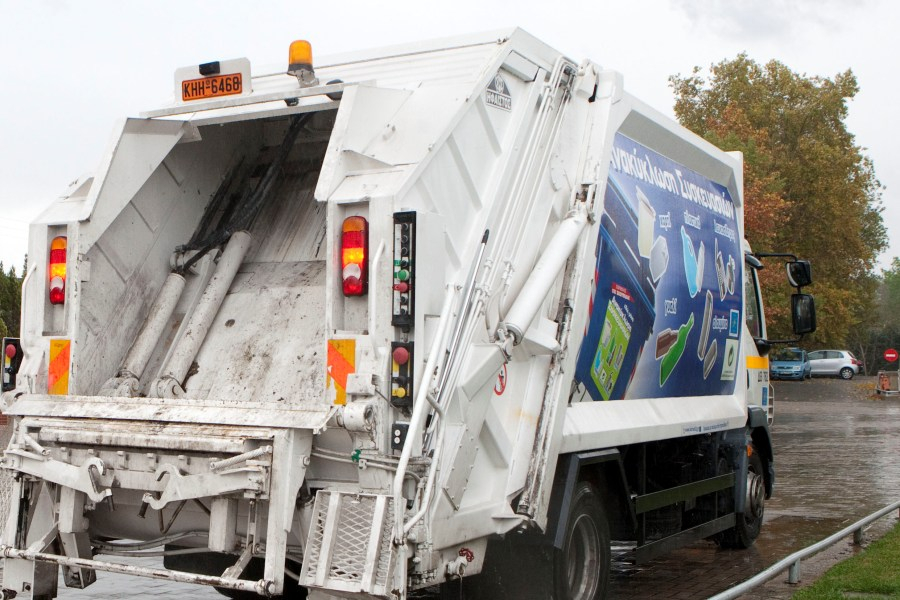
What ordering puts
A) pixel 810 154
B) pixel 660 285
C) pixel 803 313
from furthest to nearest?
pixel 810 154, pixel 803 313, pixel 660 285

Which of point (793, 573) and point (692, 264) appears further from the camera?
point (692, 264)

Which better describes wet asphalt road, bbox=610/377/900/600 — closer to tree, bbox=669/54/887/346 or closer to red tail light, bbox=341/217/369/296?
red tail light, bbox=341/217/369/296

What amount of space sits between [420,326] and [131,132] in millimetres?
1990

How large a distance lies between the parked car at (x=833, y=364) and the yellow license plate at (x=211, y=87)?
144ft

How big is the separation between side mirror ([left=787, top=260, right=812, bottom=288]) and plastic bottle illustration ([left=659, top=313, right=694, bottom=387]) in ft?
5.67

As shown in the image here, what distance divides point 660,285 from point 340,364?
295 cm

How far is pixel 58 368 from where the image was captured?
538 cm

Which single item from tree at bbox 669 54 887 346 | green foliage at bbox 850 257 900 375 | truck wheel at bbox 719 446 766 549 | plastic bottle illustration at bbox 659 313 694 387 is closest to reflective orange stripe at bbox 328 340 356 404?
plastic bottle illustration at bbox 659 313 694 387

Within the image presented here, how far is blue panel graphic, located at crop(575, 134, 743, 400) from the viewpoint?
6.12 m

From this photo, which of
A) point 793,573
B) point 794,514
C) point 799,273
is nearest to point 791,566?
point 793,573

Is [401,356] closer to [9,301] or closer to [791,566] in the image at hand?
[791,566]

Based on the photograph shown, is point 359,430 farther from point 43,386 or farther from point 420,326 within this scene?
point 43,386

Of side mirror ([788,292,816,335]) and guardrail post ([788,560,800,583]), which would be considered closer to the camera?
guardrail post ([788,560,800,583])

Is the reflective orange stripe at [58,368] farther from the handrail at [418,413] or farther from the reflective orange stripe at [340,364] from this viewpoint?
the handrail at [418,413]
